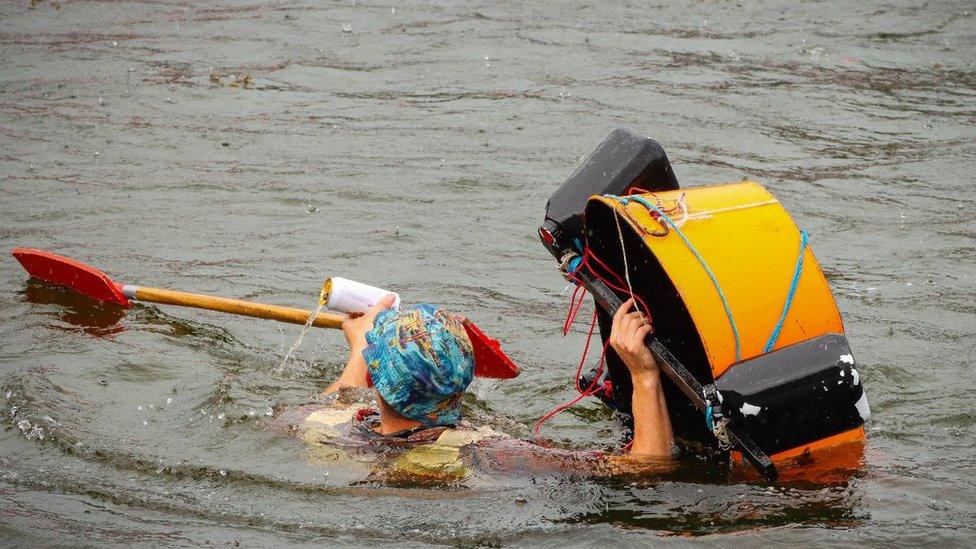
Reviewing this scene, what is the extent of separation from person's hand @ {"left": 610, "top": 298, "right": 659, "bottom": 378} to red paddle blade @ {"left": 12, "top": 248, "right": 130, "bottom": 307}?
3947mm

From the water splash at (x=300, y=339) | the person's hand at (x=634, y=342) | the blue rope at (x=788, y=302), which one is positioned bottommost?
the water splash at (x=300, y=339)

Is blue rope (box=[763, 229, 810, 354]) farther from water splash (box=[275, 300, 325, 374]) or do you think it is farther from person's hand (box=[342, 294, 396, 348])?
water splash (box=[275, 300, 325, 374])

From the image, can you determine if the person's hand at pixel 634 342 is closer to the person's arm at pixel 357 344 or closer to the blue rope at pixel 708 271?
the blue rope at pixel 708 271

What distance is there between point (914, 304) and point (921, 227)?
4.78 ft

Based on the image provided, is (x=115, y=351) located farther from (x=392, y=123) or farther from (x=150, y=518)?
(x=392, y=123)

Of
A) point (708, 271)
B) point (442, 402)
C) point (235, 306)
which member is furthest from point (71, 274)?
point (708, 271)

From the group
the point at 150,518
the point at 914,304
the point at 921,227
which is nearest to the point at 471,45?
the point at 921,227

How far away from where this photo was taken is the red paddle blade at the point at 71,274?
758cm

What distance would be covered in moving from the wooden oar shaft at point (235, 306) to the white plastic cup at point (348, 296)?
0.79 ft

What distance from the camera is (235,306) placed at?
7188 millimetres

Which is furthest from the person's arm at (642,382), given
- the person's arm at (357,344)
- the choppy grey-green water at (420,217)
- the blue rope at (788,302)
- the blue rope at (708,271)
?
the person's arm at (357,344)

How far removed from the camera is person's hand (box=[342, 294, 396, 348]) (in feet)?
21.4

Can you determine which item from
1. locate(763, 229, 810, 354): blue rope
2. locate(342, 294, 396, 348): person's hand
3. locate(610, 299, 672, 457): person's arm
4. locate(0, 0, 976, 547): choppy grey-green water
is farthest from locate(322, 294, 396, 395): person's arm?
locate(763, 229, 810, 354): blue rope

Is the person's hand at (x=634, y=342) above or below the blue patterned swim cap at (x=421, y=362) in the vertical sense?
above
